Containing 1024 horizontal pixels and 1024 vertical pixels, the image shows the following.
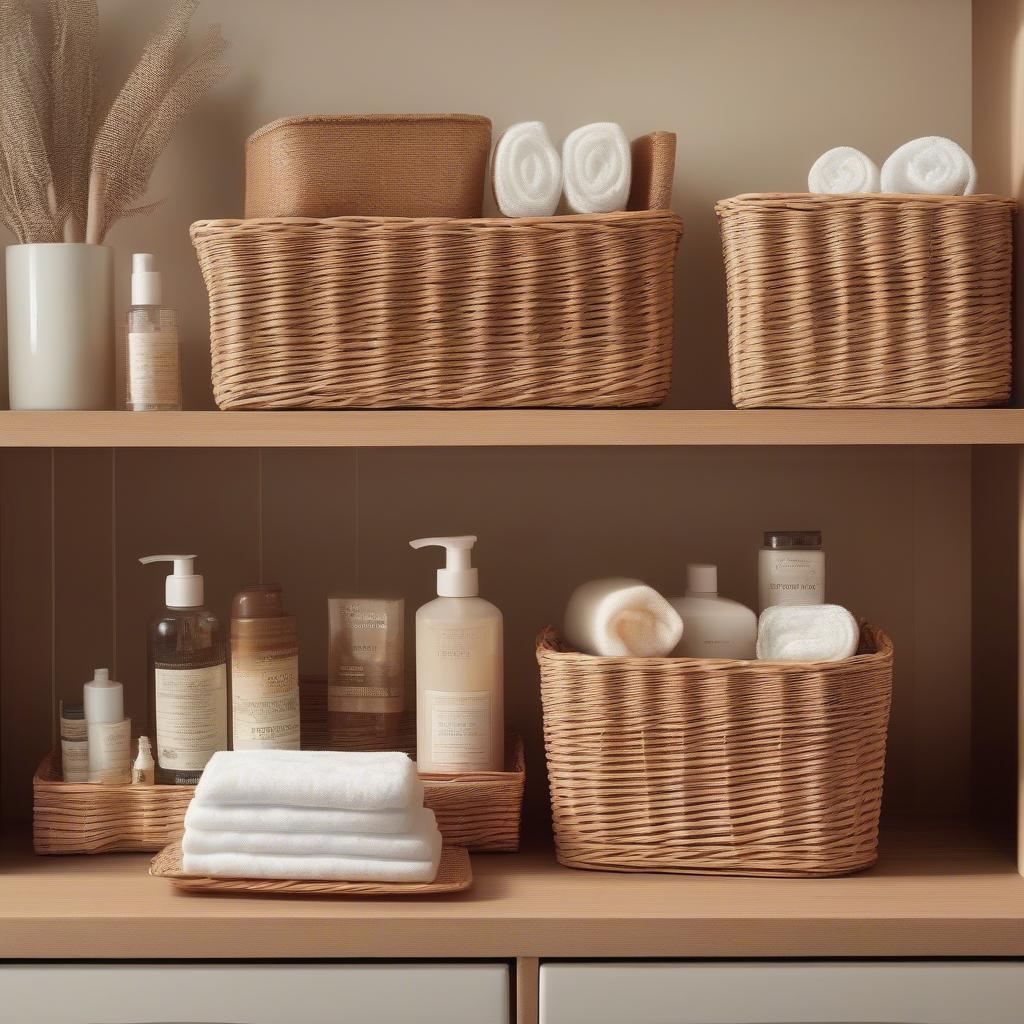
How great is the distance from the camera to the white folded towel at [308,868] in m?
0.93

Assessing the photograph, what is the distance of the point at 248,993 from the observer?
90 cm

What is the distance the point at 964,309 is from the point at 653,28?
0.46m

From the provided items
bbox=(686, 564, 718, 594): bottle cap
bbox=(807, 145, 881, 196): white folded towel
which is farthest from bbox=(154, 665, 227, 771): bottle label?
bbox=(807, 145, 881, 196): white folded towel

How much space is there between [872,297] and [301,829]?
0.64m

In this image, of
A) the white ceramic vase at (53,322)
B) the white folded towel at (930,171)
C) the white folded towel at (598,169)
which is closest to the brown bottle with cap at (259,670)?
the white ceramic vase at (53,322)

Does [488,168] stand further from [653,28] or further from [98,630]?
[98,630]

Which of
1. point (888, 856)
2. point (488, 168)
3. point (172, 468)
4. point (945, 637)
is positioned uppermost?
point (488, 168)

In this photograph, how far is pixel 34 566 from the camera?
1.22m

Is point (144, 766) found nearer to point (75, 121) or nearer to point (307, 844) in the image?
point (307, 844)

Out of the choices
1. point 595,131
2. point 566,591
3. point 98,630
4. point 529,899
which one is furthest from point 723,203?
point 98,630

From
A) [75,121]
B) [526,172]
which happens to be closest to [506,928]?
[526,172]

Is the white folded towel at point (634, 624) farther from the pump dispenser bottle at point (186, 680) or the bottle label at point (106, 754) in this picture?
the bottle label at point (106, 754)

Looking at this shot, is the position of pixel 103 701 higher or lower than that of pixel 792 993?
higher

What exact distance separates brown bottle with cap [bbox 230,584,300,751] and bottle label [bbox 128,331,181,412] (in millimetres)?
188
